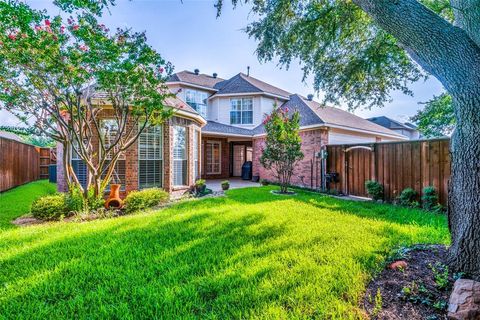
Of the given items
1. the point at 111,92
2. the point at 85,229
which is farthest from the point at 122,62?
the point at 85,229

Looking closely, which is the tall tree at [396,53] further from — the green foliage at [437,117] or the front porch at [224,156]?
the front porch at [224,156]

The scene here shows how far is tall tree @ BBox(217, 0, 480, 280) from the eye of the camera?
2693 mm

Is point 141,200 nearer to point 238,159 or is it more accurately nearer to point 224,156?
point 224,156

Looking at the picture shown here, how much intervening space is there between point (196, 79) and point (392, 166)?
15.2 m

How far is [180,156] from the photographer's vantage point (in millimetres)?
10039

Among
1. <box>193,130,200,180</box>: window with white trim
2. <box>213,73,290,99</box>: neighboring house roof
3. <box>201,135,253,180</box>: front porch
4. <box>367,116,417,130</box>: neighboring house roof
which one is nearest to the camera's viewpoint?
<box>193,130,200,180</box>: window with white trim

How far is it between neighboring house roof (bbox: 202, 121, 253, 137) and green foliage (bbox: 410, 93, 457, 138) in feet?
35.1

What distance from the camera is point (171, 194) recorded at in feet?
30.6

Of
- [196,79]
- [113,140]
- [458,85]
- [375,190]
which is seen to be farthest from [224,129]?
[458,85]

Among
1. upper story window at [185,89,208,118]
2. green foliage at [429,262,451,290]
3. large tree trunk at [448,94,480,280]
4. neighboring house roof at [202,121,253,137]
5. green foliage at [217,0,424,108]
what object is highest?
upper story window at [185,89,208,118]

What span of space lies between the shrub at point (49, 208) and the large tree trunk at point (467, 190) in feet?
26.0

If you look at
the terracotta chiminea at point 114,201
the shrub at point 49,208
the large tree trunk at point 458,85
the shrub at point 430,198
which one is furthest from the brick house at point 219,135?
the large tree trunk at point 458,85

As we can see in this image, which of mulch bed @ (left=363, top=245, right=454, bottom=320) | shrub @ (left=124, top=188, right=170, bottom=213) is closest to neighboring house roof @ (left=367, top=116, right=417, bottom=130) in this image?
shrub @ (left=124, top=188, right=170, bottom=213)

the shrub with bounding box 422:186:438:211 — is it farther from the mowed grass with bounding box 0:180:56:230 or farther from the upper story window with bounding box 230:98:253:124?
the upper story window with bounding box 230:98:253:124
